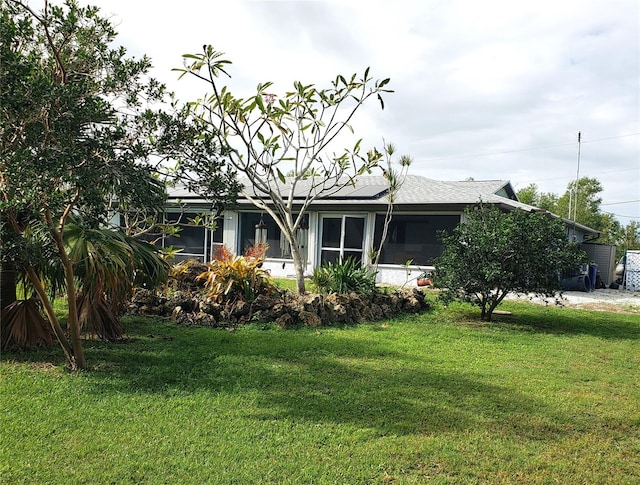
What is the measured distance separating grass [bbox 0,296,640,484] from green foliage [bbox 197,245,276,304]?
72.7 inches

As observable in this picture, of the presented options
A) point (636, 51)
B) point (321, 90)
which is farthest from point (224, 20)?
point (636, 51)

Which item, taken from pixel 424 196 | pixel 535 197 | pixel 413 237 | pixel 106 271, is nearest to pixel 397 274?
pixel 413 237

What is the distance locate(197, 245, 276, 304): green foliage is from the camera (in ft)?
29.5

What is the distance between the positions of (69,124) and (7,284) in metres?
2.95

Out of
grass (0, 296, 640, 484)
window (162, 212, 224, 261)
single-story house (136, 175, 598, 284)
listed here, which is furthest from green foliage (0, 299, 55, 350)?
window (162, 212, 224, 261)

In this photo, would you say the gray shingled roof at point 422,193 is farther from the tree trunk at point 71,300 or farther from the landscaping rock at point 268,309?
the tree trunk at point 71,300

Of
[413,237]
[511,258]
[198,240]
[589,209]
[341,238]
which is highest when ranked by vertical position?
[589,209]

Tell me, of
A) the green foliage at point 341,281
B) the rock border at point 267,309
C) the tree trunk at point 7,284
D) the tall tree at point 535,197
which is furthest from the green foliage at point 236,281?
the tall tree at point 535,197

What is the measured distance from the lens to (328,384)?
5000 mm

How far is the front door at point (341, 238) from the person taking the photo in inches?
629

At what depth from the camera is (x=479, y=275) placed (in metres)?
9.03

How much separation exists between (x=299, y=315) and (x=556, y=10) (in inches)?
261

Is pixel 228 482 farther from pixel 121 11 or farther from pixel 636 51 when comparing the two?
pixel 636 51

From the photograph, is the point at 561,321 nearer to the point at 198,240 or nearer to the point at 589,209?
the point at 198,240
